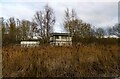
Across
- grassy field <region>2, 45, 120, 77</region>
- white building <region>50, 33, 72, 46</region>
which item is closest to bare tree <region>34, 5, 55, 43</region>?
white building <region>50, 33, 72, 46</region>

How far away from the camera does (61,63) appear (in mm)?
7820

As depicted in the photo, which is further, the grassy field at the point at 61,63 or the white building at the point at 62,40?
the white building at the point at 62,40

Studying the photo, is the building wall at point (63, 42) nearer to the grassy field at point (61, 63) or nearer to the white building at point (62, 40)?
the white building at point (62, 40)

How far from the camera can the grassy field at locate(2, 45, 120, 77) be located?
7.30 meters

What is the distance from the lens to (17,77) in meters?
6.95

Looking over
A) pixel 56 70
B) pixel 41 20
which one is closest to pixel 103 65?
pixel 56 70

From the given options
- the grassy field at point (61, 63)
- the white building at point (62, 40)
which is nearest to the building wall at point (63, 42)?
the white building at point (62, 40)

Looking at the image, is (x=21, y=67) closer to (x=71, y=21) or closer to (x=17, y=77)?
(x=17, y=77)

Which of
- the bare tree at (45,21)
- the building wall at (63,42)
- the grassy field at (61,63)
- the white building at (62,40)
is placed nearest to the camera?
the grassy field at (61,63)

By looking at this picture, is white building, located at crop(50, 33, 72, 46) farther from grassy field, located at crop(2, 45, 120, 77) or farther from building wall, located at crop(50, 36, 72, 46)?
grassy field, located at crop(2, 45, 120, 77)

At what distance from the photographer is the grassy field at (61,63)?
23.9 ft

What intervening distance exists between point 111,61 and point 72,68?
6.48 ft

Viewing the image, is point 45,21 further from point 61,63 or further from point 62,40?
point 61,63

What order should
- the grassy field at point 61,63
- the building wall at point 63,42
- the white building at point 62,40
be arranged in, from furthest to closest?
the white building at point 62,40 → the building wall at point 63,42 → the grassy field at point 61,63
